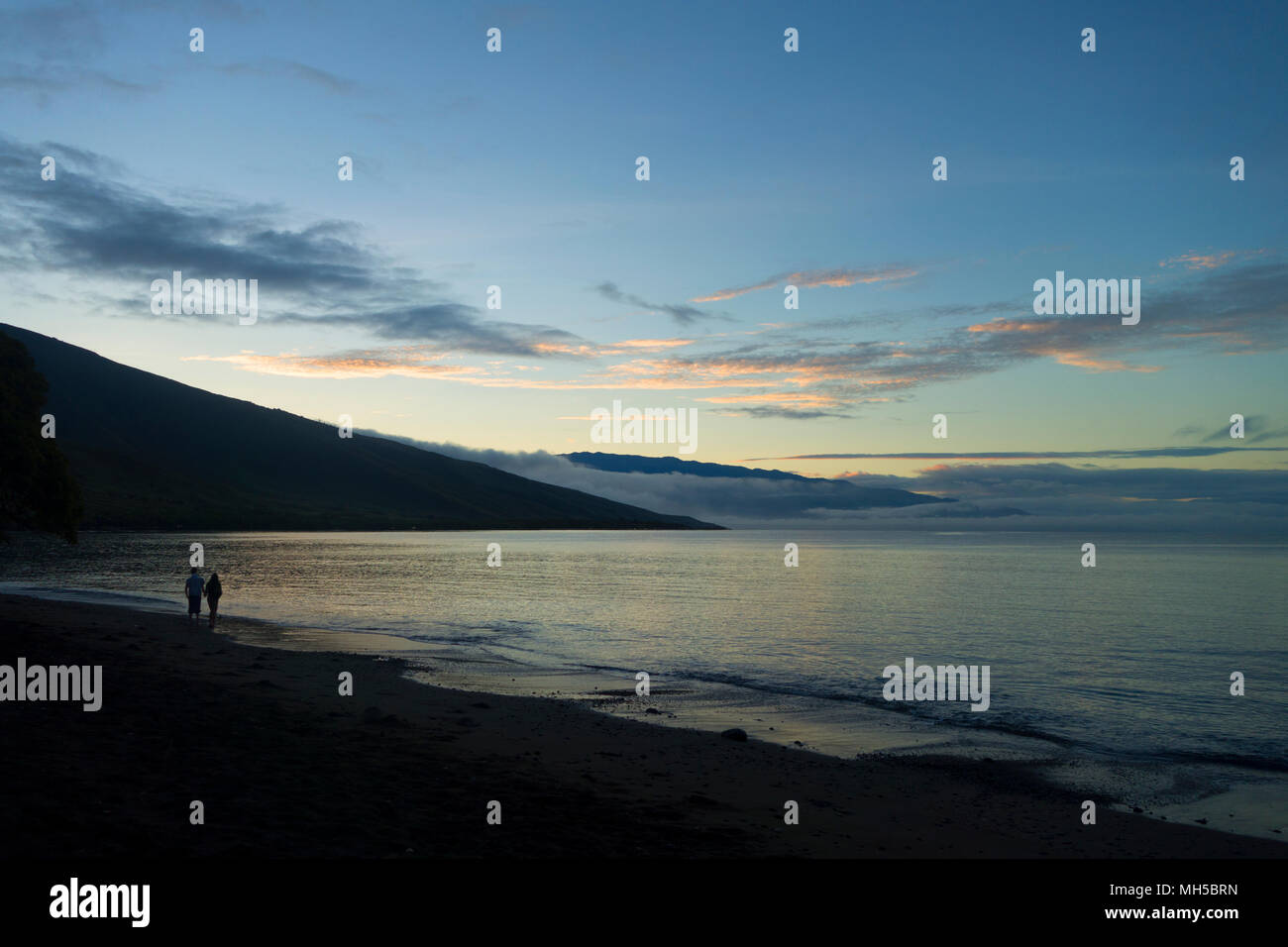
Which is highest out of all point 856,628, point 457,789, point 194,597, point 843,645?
point 194,597

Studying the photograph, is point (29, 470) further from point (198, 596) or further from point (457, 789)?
point (457, 789)

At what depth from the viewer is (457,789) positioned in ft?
43.8

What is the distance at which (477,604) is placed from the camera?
60.3 metres

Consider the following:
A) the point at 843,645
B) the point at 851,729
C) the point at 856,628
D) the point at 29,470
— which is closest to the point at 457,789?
the point at 851,729

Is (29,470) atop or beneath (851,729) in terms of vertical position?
atop

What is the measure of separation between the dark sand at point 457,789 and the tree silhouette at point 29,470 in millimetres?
8067

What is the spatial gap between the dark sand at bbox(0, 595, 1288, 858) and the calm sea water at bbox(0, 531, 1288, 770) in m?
8.13

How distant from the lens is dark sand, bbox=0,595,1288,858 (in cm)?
1046

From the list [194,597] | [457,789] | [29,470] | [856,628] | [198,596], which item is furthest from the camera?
[856,628]

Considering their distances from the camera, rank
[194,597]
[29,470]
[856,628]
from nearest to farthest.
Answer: [29,470] < [194,597] < [856,628]

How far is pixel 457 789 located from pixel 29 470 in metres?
23.4

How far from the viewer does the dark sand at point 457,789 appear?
10.5 m
